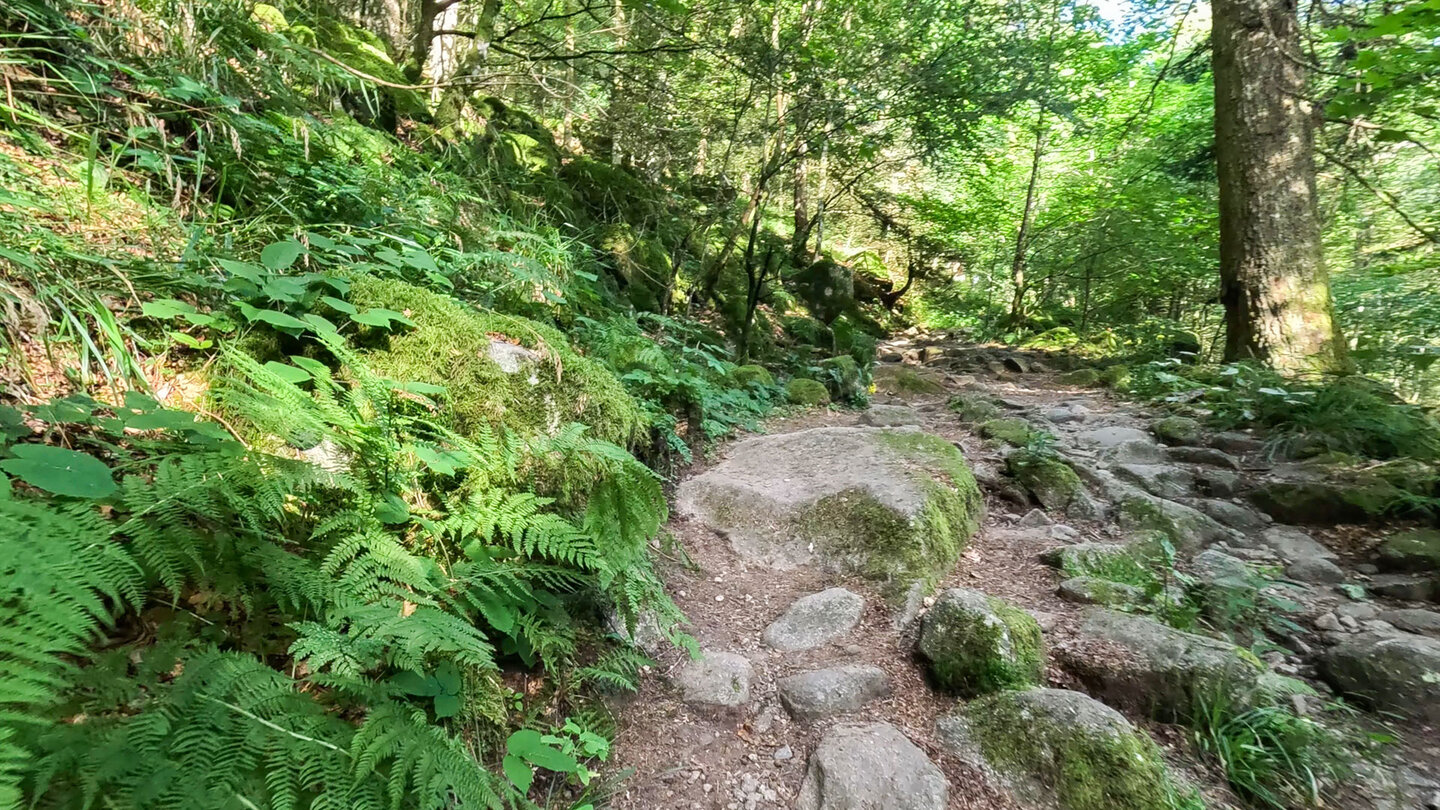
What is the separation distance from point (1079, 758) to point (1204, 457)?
3.50m

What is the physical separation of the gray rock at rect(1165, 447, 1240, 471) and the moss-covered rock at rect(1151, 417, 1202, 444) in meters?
0.17

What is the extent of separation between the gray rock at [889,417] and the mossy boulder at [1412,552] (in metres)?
2.93

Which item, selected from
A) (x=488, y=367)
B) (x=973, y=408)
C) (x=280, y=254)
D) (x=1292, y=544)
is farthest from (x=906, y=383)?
(x=280, y=254)

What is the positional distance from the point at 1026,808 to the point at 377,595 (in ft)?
6.22

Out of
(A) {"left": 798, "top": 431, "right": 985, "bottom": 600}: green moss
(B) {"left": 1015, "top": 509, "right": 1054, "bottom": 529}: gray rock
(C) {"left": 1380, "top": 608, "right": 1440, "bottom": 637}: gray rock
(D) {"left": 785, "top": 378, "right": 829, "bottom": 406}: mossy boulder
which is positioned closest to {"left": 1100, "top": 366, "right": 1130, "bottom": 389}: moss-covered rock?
(D) {"left": 785, "top": 378, "right": 829, "bottom": 406}: mossy boulder

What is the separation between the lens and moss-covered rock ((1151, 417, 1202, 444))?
4.57 meters

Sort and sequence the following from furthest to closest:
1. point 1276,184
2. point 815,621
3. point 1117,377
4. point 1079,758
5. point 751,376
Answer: point 1117,377 < point 751,376 < point 1276,184 < point 815,621 < point 1079,758

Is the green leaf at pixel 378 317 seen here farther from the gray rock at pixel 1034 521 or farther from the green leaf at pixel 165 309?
the gray rock at pixel 1034 521

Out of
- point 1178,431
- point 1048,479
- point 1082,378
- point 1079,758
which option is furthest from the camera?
point 1082,378

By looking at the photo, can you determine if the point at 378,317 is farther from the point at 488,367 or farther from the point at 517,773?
the point at 517,773

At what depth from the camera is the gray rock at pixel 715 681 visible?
2.13 meters

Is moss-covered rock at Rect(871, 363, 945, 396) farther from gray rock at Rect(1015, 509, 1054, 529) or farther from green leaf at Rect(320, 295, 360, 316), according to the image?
green leaf at Rect(320, 295, 360, 316)

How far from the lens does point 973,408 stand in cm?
593

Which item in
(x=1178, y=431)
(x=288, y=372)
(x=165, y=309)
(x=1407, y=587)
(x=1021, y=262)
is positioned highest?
(x=1021, y=262)
